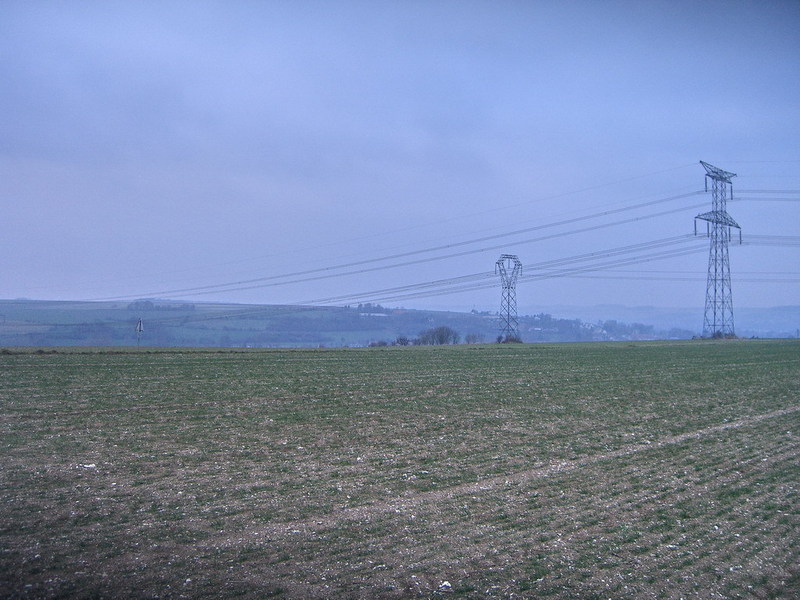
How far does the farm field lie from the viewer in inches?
342

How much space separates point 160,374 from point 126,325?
69.6 metres

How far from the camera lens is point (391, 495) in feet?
41.1

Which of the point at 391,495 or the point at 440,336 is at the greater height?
the point at 440,336

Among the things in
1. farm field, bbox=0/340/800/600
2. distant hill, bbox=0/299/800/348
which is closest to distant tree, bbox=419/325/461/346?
distant hill, bbox=0/299/800/348

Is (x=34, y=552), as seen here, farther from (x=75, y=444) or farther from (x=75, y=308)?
(x=75, y=308)

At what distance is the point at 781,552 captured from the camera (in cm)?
980

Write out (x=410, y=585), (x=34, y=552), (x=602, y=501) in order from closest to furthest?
1. (x=410, y=585)
2. (x=34, y=552)
3. (x=602, y=501)

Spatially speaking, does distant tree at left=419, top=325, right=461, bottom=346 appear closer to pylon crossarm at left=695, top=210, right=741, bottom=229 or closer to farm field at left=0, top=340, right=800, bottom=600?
pylon crossarm at left=695, top=210, right=741, bottom=229

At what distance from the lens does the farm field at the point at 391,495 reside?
8.69 m

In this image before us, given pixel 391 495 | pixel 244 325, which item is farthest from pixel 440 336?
pixel 391 495

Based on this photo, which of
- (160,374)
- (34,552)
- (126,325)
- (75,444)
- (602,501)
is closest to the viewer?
(34,552)

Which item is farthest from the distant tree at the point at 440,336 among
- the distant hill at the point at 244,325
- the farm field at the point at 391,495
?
the farm field at the point at 391,495

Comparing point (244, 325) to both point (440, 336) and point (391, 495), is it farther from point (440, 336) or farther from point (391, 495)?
point (391, 495)

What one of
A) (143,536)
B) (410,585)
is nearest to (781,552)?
(410,585)
